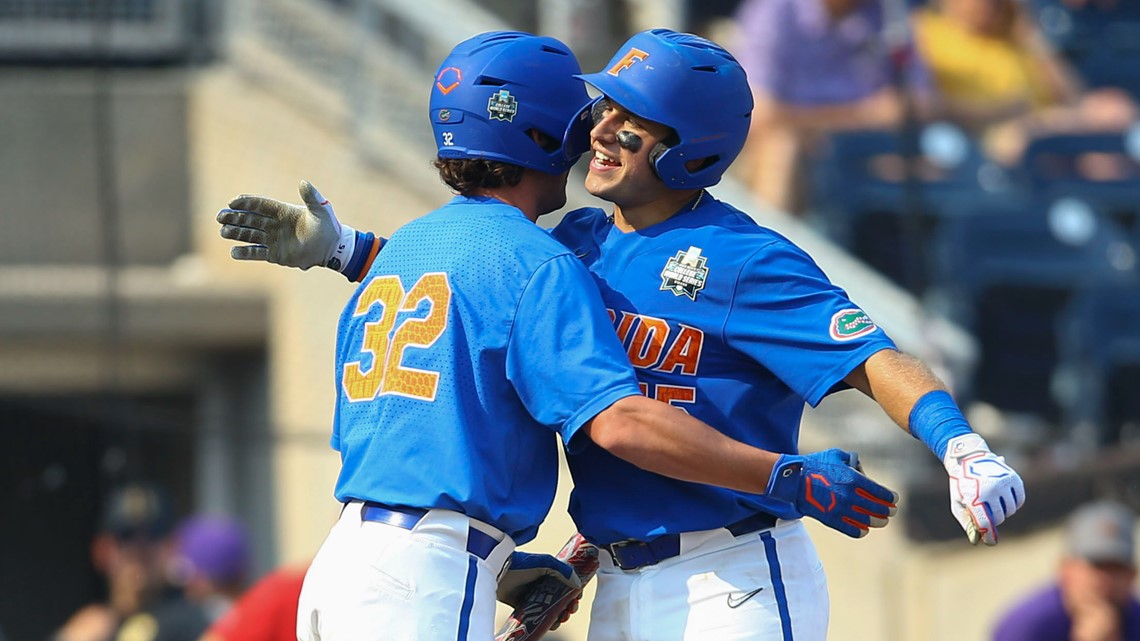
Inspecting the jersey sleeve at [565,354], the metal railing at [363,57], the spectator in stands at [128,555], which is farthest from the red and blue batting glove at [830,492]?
the metal railing at [363,57]

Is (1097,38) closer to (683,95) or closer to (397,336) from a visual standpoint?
(683,95)

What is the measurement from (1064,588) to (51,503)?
402 cm

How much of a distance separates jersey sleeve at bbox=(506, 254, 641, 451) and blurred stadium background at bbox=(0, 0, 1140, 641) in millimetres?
3724

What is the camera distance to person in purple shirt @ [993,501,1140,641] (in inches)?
233

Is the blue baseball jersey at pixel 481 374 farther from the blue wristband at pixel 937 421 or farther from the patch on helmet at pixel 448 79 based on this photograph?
the blue wristband at pixel 937 421

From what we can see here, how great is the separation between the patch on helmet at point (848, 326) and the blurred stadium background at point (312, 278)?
11.4 feet

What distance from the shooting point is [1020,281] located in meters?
7.56

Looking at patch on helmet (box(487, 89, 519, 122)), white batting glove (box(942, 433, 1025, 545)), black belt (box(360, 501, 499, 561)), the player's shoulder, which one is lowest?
black belt (box(360, 501, 499, 561))

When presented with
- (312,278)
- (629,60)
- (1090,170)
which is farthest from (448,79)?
(1090,170)

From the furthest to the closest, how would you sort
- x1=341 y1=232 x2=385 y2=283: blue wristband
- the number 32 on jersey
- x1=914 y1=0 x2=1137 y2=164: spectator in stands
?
x1=914 y1=0 x2=1137 y2=164: spectator in stands
x1=341 y1=232 x2=385 y2=283: blue wristband
the number 32 on jersey

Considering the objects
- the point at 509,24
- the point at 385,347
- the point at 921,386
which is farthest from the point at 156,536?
the point at 921,386

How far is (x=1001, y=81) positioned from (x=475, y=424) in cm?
597

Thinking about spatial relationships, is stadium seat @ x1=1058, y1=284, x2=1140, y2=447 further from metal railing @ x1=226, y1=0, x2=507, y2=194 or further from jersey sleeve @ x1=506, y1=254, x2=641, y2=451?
jersey sleeve @ x1=506, y1=254, x2=641, y2=451

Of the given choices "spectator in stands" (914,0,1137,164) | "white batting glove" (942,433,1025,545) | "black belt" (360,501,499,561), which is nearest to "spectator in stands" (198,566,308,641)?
"black belt" (360,501,499,561)
